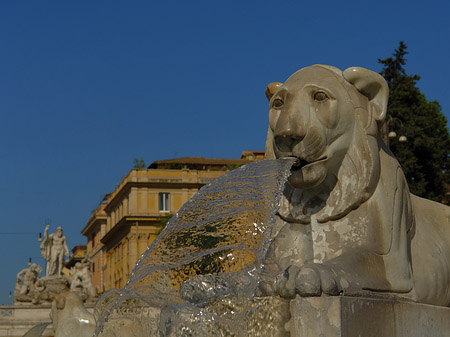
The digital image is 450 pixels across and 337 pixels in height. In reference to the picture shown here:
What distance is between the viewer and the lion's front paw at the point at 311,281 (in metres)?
4.46

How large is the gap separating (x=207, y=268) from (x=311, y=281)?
2.73 feet

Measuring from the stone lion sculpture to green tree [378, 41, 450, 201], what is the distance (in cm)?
2534

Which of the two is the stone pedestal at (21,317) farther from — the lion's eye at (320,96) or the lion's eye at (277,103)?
the lion's eye at (320,96)

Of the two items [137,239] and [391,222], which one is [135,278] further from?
[137,239]

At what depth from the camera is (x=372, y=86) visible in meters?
5.22

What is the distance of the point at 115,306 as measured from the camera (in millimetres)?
5039

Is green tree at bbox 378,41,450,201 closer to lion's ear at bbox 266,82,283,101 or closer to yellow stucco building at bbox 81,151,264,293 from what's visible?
lion's ear at bbox 266,82,283,101

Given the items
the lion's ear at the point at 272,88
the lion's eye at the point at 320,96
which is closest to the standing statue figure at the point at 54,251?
the lion's ear at the point at 272,88

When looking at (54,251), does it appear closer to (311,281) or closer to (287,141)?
(287,141)

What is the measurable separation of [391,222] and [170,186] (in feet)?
226

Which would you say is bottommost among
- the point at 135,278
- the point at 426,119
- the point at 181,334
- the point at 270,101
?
the point at 181,334

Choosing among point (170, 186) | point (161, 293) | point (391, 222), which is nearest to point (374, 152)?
point (391, 222)

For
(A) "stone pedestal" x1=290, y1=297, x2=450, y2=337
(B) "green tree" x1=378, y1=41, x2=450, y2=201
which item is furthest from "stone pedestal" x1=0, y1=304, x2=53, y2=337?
(A) "stone pedestal" x1=290, y1=297, x2=450, y2=337

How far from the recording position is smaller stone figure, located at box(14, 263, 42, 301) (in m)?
39.3
